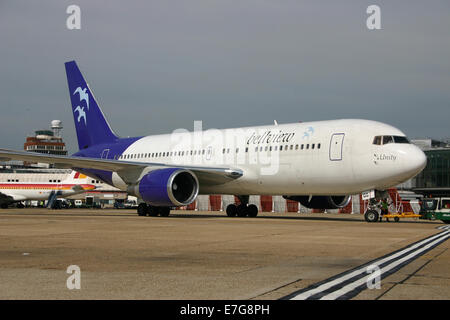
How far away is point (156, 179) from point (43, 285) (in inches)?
724

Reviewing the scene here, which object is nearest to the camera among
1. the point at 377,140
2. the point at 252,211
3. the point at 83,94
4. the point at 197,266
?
the point at 197,266

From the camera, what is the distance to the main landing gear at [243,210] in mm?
29094

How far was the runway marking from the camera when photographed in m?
5.74

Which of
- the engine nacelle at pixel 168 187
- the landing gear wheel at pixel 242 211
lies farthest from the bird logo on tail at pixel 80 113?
the landing gear wheel at pixel 242 211

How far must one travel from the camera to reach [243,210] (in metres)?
29.2

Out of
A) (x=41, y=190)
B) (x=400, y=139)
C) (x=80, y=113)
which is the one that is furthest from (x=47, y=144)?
(x=400, y=139)

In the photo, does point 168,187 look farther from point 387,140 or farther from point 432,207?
point 432,207

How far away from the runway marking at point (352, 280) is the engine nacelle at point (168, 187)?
14.8 meters

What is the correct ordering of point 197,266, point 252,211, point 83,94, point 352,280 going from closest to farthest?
1. point 352,280
2. point 197,266
3. point 252,211
4. point 83,94

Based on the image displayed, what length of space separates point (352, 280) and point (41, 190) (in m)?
56.5

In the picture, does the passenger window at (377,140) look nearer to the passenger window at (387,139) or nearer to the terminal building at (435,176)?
the passenger window at (387,139)

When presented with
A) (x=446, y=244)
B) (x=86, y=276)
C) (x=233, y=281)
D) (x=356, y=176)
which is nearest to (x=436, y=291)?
(x=233, y=281)

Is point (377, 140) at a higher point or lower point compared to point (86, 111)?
lower

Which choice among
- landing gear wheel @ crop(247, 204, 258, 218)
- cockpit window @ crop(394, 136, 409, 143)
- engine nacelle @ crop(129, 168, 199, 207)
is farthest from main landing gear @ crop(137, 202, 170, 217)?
cockpit window @ crop(394, 136, 409, 143)
